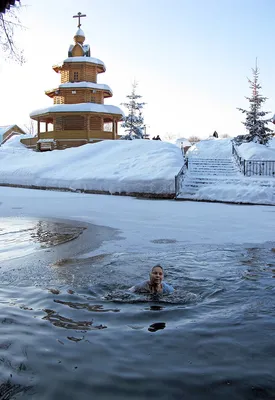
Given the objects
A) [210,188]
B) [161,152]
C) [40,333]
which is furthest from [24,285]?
[161,152]

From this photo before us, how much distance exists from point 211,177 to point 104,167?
24.5 feet

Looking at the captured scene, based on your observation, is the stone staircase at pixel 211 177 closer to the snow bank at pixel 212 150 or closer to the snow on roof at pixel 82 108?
the snow bank at pixel 212 150

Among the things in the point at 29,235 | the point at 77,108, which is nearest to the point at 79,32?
the point at 77,108

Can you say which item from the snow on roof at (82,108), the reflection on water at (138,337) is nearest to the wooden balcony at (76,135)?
the snow on roof at (82,108)

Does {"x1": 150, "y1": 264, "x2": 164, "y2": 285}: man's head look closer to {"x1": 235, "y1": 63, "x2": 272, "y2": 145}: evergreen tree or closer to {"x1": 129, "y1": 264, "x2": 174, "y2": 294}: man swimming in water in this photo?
{"x1": 129, "y1": 264, "x2": 174, "y2": 294}: man swimming in water

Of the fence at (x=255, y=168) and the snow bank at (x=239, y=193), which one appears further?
the fence at (x=255, y=168)

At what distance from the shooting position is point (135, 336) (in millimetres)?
4043

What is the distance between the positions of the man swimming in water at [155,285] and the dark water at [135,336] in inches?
6.1

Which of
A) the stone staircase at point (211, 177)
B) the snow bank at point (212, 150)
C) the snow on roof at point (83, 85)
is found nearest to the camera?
the stone staircase at point (211, 177)

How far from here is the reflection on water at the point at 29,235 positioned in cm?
834

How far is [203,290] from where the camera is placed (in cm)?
578

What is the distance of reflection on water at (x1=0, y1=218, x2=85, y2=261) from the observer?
8.34 metres

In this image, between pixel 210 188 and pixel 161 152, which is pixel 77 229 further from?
pixel 161 152

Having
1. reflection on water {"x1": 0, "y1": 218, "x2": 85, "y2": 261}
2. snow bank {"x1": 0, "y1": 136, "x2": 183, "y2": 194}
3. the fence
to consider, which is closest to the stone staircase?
the fence
